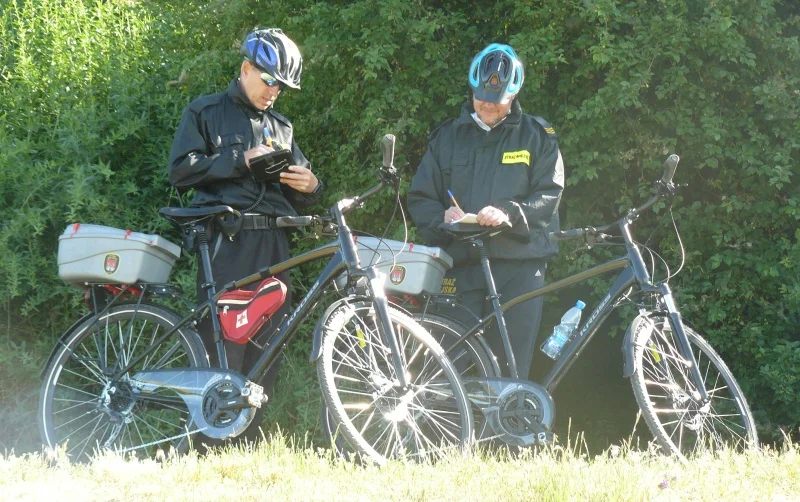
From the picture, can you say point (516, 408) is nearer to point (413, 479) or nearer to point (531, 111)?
point (413, 479)

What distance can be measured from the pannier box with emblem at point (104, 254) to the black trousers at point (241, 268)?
0.98ft

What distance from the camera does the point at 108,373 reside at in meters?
4.93

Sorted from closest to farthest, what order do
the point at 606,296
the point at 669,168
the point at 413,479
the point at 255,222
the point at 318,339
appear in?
the point at 413,479, the point at 318,339, the point at 669,168, the point at 606,296, the point at 255,222

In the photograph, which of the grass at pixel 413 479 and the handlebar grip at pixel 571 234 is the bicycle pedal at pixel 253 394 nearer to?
the grass at pixel 413 479

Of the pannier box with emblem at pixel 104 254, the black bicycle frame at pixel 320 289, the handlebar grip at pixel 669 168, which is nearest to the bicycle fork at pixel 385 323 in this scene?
the black bicycle frame at pixel 320 289

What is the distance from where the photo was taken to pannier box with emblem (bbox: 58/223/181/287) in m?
4.91

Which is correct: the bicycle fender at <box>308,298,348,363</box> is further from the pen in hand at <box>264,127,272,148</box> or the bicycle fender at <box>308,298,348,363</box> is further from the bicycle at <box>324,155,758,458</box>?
the pen in hand at <box>264,127,272,148</box>

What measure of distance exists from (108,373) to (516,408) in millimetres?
1993

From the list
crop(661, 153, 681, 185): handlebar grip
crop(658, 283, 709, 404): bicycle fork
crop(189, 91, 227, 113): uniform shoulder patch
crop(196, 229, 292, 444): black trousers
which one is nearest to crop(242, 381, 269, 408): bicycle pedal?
crop(196, 229, 292, 444): black trousers

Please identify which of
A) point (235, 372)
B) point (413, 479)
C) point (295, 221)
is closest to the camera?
point (413, 479)

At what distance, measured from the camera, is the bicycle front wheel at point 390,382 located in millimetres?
4219

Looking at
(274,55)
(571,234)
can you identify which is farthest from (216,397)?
(571,234)

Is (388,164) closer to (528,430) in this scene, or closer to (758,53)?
(528,430)

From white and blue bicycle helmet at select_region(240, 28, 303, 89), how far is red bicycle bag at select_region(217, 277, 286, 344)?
1005mm
